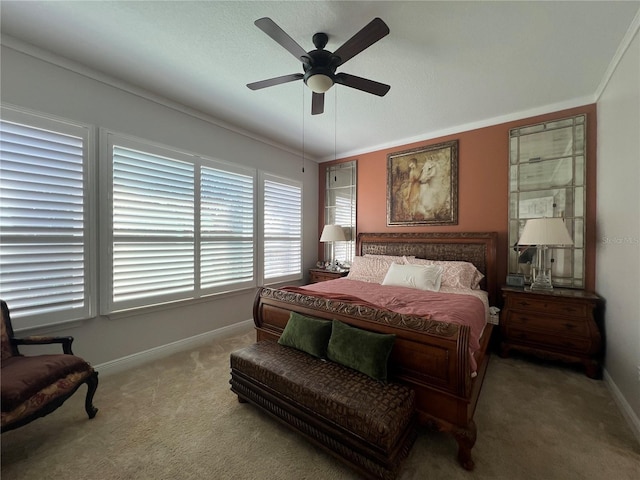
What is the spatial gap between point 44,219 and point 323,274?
3.45 m

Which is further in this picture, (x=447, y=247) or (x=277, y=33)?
(x=447, y=247)

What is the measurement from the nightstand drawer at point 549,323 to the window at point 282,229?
320 centimetres

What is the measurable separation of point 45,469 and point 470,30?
4.09m

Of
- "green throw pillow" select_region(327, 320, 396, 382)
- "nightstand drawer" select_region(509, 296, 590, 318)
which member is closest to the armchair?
"green throw pillow" select_region(327, 320, 396, 382)

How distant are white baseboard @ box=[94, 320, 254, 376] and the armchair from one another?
67 centimetres

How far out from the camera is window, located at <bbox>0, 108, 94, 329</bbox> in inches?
80.5

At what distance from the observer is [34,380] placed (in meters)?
1.61

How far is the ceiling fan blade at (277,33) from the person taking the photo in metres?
1.53

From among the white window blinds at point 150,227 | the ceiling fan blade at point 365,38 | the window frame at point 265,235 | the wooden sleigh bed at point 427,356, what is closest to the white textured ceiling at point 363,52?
the ceiling fan blade at point 365,38

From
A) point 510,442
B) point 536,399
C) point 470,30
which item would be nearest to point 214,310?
point 510,442

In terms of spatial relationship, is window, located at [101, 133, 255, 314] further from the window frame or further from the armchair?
the armchair

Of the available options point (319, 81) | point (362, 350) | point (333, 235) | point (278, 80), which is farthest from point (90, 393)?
point (333, 235)

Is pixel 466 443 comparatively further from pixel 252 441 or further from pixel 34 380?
pixel 34 380

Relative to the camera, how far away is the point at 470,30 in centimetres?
193
